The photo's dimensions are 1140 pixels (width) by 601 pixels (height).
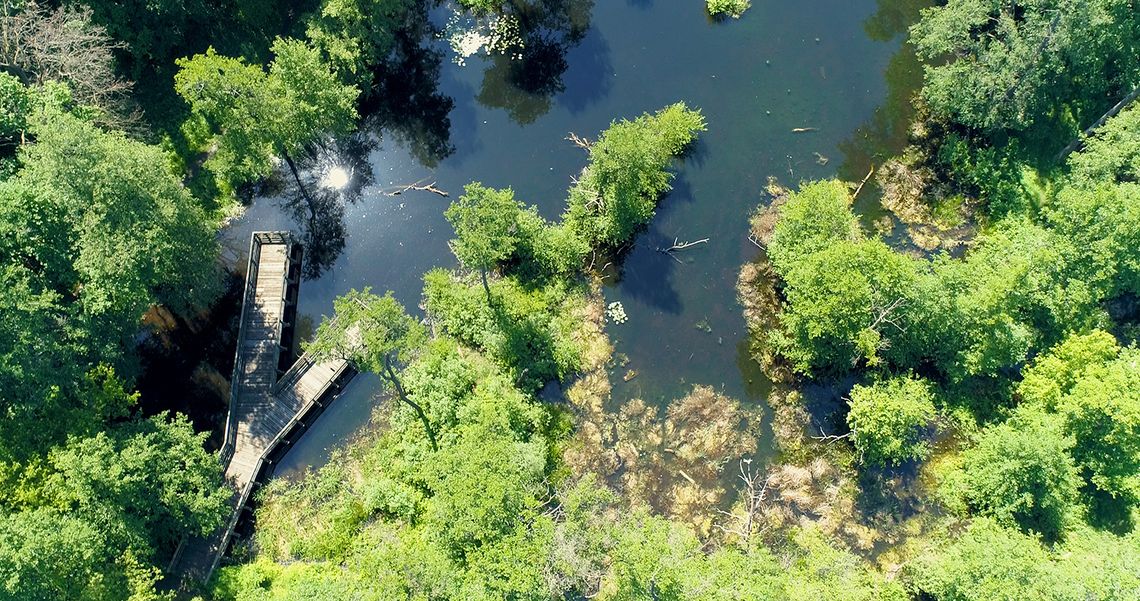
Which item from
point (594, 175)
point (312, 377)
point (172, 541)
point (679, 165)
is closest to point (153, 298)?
point (312, 377)

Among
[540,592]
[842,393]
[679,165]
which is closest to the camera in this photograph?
[540,592]

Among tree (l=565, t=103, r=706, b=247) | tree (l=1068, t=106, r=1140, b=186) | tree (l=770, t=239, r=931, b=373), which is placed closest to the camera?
tree (l=770, t=239, r=931, b=373)

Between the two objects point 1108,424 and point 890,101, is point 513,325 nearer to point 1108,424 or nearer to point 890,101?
point 890,101

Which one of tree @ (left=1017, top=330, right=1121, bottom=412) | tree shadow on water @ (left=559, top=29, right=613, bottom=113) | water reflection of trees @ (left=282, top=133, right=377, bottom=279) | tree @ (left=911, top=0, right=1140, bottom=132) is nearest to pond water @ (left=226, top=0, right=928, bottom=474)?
tree shadow on water @ (left=559, top=29, right=613, bottom=113)

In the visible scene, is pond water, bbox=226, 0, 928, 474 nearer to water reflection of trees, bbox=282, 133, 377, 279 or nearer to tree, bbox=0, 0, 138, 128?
water reflection of trees, bbox=282, 133, 377, 279

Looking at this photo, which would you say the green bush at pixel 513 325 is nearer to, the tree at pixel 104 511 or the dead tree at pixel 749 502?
the dead tree at pixel 749 502

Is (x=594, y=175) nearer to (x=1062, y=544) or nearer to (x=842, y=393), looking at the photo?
(x=842, y=393)

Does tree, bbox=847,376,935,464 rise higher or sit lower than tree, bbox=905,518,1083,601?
higher
